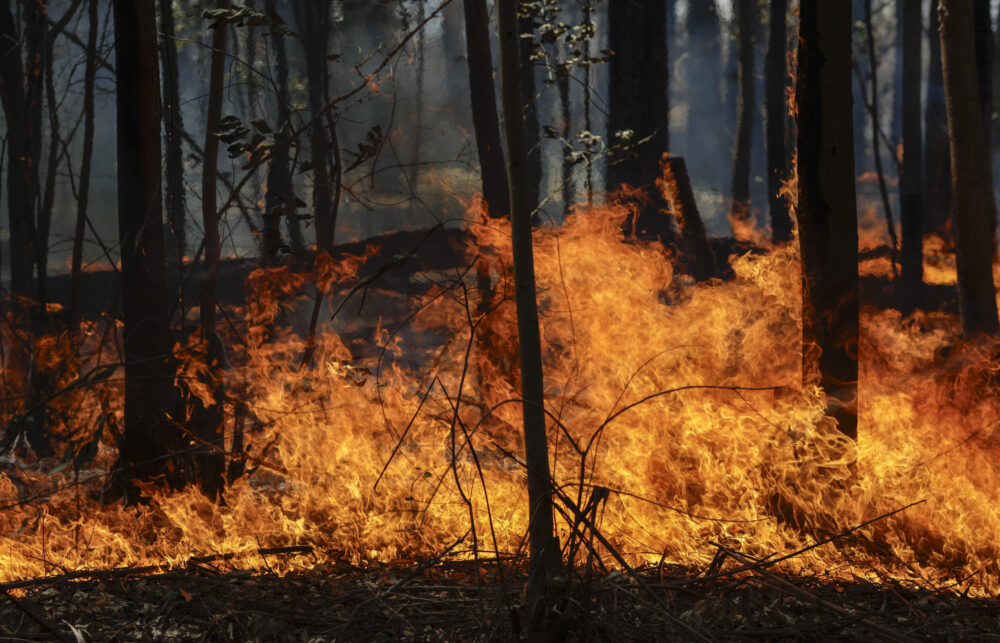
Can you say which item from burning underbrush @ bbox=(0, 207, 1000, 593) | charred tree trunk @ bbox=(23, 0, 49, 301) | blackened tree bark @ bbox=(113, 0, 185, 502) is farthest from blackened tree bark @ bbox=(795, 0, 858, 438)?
charred tree trunk @ bbox=(23, 0, 49, 301)

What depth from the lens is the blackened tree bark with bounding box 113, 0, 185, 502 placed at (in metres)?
5.90

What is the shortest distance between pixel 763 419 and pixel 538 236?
289 centimetres

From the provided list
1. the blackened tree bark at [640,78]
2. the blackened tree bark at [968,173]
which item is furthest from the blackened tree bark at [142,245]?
the blackened tree bark at [968,173]

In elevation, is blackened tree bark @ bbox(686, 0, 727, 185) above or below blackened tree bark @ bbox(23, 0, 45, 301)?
above

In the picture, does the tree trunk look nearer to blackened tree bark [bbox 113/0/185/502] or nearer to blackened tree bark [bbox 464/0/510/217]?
blackened tree bark [bbox 113/0/185/502]

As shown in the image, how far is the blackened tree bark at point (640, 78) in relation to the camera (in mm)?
10188

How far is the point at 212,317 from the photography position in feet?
22.4

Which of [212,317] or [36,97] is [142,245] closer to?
[212,317]

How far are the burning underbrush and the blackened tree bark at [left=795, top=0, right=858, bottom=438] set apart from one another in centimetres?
25

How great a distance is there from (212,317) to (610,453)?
11.9 feet

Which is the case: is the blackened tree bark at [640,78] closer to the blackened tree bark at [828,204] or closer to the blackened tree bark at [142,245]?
the blackened tree bark at [828,204]

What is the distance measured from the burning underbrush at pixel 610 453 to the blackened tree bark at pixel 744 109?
940cm

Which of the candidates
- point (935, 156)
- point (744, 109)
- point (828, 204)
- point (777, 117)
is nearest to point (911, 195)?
point (777, 117)

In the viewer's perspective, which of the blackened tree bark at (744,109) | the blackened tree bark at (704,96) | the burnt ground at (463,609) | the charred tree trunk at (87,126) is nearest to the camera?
the burnt ground at (463,609)
